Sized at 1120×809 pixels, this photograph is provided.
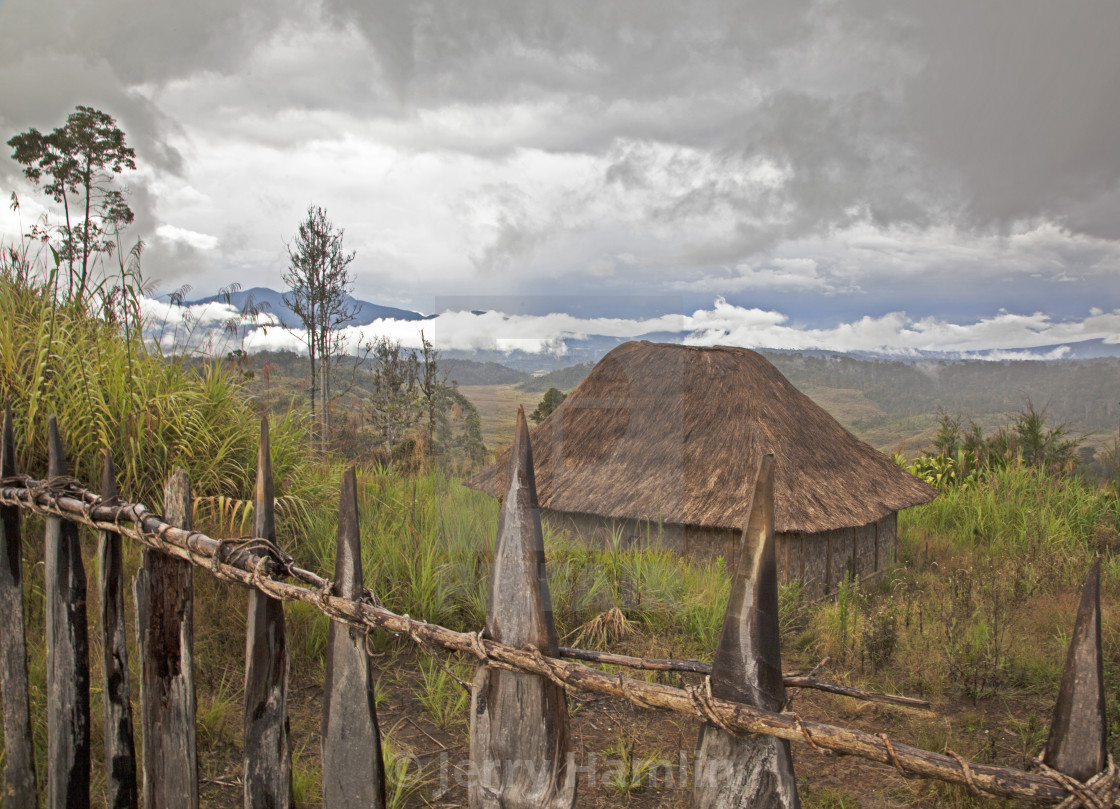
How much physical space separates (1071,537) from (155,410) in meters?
10.2

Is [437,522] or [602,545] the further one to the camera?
[602,545]

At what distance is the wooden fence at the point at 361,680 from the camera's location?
1230mm

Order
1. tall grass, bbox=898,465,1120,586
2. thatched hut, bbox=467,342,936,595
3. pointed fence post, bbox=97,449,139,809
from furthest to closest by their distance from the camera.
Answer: tall grass, bbox=898,465,1120,586
thatched hut, bbox=467,342,936,595
pointed fence post, bbox=97,449,139,809

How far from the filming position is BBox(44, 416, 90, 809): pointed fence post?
251 centimetres

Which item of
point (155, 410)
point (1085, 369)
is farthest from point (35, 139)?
point (1085, 369)

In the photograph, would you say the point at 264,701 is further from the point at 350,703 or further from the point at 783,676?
the point at 783,676

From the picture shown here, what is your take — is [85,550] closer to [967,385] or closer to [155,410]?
[155,410]

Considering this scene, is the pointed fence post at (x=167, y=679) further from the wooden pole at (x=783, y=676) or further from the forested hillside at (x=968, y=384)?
the forested hillside at (x=968, y=384)

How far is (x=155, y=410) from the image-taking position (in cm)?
546

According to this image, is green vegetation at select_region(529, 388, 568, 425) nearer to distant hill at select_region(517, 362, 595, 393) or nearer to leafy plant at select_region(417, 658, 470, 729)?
distant hill at select_region(517, 362, 595, 393)

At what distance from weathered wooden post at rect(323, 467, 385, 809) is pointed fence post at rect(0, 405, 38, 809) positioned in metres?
1.78

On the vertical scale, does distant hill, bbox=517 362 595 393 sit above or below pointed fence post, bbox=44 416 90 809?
above

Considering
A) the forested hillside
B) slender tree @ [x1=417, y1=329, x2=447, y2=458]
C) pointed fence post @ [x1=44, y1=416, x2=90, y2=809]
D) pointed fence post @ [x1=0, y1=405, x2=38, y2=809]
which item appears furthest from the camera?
the forested hillside

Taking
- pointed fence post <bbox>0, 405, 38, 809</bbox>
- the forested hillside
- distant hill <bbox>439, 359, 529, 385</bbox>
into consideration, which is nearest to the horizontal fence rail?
pointed fence post <bbox>0, 405, 38, 809</bbox>
